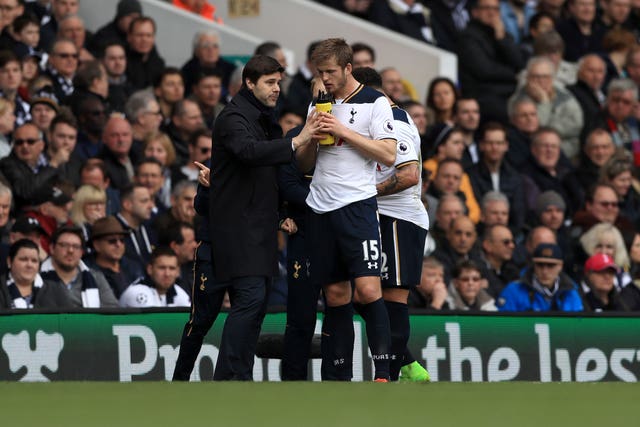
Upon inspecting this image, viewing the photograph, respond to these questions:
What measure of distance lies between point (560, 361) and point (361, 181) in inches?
140

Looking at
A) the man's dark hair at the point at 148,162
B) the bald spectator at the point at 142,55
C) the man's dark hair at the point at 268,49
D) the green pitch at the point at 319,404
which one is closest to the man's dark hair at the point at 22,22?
the bald spectator at the point at 142,55

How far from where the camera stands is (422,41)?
19984 millimetres

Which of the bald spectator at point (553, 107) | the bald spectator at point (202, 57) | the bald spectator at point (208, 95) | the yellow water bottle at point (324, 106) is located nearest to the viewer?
the yellow water bottle at point (324, 106)

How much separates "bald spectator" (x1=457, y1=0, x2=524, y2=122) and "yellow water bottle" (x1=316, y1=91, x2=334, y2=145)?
9.01m

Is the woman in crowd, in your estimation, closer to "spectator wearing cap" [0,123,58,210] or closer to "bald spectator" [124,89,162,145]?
"spectator wearing cap" [0,123,58,210]

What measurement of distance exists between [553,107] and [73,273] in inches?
281

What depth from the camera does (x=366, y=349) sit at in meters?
12.7

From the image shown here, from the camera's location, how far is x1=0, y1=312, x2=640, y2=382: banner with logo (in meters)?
12.0

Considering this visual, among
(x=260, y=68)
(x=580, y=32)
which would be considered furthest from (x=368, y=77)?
(x=580, y=32)

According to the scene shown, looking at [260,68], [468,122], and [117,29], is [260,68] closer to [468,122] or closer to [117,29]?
[117,29]

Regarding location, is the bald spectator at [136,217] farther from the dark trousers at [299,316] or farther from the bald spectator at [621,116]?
the bald spectator at [621,116]

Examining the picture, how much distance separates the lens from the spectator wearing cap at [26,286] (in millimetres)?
12648

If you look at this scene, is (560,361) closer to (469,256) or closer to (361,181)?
(469,256)

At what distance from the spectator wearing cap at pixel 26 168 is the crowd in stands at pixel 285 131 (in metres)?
0.01
